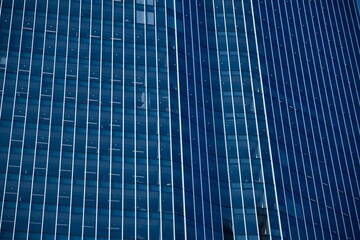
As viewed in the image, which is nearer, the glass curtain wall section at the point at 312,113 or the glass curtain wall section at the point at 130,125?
the glass curtain wall section at the point at 130,125

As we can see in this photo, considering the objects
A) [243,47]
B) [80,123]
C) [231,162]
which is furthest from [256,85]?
[80,123]

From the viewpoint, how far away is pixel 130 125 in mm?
99750

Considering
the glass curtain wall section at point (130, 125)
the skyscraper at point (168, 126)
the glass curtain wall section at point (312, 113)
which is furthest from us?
the glass curtain wall section at point (312, 113)

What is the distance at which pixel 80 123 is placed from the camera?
323ft

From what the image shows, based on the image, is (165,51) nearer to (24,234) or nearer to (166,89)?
(166,89)

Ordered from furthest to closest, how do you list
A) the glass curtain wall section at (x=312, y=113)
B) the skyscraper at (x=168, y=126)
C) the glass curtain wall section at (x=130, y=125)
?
the glass curtain wall section at (x=312, y=113)
the skyscraper at (x=168, y=126)
the glass curtain wall section at (x=130, y=125)

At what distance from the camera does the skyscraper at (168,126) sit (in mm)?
92000

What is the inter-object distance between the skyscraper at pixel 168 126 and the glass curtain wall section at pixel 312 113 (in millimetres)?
247

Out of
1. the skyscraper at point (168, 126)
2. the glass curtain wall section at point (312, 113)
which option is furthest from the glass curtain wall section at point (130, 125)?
the glass curtain wall section at point (312, 113)

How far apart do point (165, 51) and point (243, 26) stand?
16.6 m

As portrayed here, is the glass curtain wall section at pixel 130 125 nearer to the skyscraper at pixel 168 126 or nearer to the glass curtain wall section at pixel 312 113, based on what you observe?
the skyscraper at pixel 168 126

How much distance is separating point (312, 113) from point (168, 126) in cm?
2740

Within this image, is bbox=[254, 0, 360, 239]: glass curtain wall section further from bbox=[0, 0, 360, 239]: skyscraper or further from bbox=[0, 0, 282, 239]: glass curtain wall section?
bbox=[0, 0, 282, 239]: glass curtain wall section

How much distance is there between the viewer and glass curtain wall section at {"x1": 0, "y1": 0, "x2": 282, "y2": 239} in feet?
299
